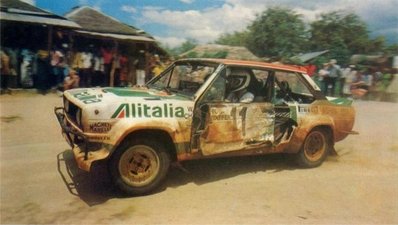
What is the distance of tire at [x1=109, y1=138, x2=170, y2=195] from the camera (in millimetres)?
3877

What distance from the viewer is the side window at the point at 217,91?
4.34 m

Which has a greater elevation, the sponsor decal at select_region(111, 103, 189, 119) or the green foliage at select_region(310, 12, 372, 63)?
the green foliage at select_region(310, 12, 372, 63)

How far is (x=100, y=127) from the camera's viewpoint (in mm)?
3693

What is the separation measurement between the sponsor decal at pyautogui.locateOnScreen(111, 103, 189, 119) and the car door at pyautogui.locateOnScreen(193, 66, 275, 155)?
0.28m

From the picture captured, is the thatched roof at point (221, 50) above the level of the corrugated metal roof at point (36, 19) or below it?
below

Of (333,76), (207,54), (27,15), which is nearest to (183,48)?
(207,54)

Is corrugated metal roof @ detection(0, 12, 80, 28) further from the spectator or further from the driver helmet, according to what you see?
the driver helmet

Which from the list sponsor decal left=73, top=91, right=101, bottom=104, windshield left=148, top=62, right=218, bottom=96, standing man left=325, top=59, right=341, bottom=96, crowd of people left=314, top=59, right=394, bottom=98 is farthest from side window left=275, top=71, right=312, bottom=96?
standing man left=325, top=59, right=341, bottom=96

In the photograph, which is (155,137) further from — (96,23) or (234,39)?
(96,23)

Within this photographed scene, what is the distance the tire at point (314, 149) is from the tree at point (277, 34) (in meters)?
2.31

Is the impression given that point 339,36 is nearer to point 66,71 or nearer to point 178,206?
point 178,206

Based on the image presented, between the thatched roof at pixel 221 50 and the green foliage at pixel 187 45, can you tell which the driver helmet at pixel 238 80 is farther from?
the thatched roof at pixel 221 50

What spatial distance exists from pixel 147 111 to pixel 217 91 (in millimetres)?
968

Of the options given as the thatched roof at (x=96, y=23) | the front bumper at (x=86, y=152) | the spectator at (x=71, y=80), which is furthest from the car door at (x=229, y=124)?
the spectator at (x=71, y=80)
